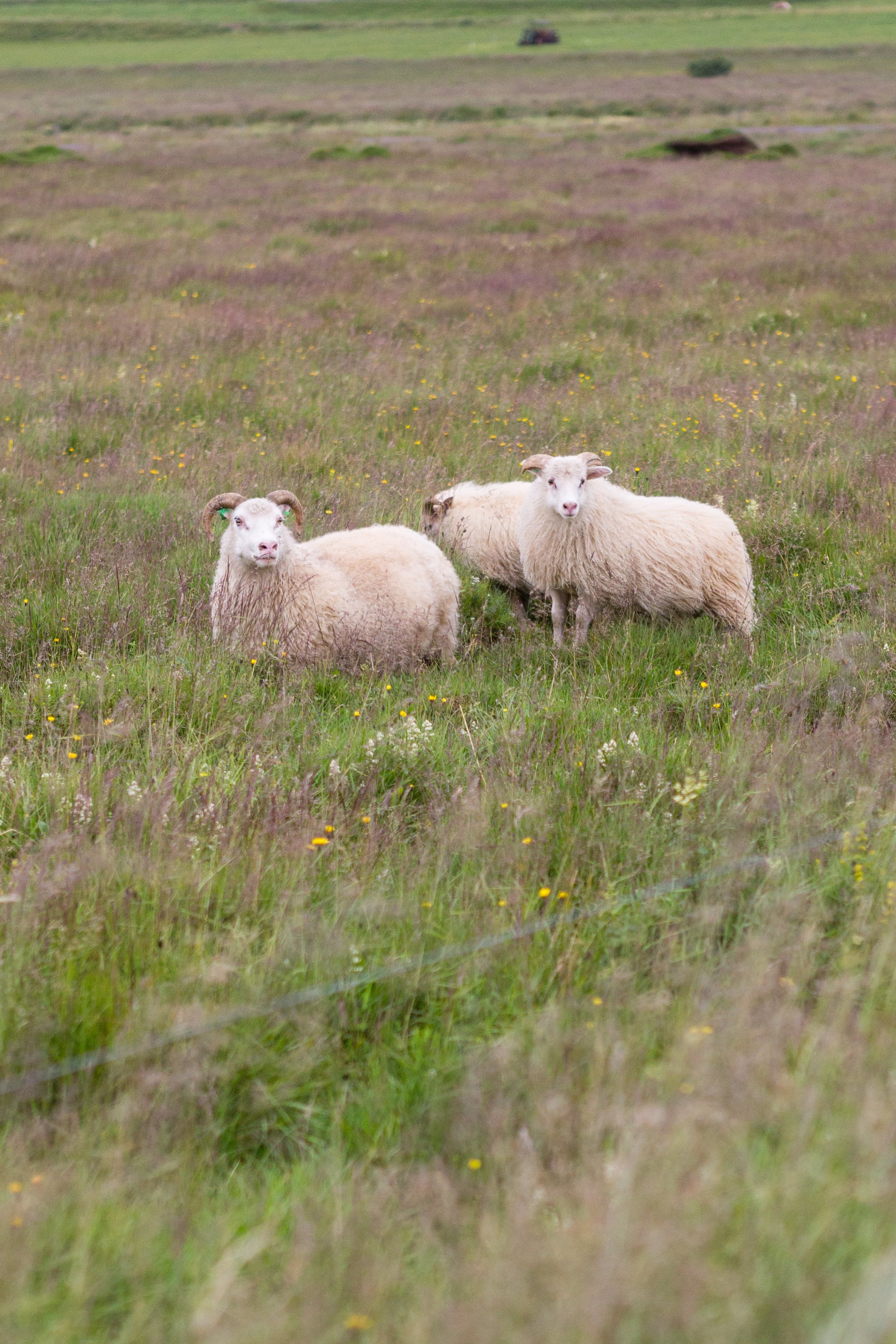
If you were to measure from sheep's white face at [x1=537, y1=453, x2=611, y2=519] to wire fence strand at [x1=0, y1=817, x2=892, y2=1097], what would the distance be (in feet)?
10.4

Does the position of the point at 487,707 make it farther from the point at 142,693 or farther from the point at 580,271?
the point at 580,271

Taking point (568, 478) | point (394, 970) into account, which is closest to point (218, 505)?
point (568, 478)

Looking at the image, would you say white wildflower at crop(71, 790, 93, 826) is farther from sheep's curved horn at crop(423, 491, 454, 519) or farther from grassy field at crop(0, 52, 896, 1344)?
sheep's curved horn at crop(423, 491, 454, 519)

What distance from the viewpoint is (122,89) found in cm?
7888

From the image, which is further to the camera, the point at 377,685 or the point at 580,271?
the point at 580,271

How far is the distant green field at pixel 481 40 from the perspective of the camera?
9438 cm

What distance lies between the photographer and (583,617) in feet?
22.3

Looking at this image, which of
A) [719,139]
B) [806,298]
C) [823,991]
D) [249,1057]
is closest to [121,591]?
[249,1057]

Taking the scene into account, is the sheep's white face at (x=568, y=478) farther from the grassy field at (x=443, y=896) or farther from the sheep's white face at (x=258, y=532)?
the sheep's white face at (x=258, y=532)

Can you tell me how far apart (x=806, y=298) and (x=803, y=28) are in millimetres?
110665

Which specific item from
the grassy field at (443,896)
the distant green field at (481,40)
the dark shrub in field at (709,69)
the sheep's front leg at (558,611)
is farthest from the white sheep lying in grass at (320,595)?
the distant green field at (481,40)

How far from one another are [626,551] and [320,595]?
201 centimetres

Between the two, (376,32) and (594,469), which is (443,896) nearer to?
(594,469)

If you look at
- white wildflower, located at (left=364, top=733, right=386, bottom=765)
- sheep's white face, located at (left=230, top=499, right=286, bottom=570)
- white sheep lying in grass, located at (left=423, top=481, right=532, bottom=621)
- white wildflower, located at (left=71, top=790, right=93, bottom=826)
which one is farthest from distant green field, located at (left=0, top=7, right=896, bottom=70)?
white wildflower, located at (left=71, top=790, right=93, bottom=826)
